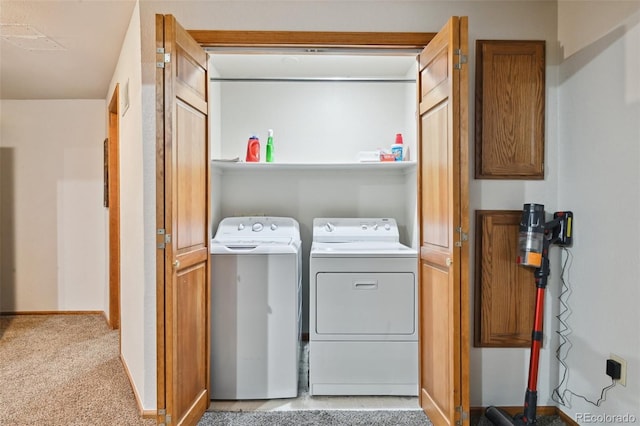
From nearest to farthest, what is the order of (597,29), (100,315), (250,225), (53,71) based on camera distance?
(597,29), (250,225), (53,71), (100,315)

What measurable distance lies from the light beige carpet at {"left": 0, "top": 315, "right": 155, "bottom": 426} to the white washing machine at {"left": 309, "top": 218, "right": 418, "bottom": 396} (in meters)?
1.04

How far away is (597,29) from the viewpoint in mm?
1967

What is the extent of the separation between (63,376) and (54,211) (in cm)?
217

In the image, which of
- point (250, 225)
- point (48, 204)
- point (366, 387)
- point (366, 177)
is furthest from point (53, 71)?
point (366, 387)

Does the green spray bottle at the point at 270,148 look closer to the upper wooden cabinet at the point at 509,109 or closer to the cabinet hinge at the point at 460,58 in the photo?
the upper wooden cabinet at the point at 509,109

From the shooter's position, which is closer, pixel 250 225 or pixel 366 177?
pixel 250 225

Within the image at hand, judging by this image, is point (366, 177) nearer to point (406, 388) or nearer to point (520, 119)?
point (520, 119)

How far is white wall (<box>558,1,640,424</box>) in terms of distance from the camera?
69.6 inches

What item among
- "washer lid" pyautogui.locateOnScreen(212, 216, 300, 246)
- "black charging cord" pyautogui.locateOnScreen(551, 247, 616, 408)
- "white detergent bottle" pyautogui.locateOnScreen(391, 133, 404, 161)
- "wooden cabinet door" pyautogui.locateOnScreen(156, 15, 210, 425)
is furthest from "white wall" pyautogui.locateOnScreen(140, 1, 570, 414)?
"washer lid" pyautogui.locateOnScreen(212, 216, 300, 246)

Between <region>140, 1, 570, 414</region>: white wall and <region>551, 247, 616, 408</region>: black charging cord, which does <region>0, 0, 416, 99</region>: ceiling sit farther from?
<region>551, 247, 616, 408</region>: black charging cord

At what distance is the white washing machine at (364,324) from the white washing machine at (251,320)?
0.17m

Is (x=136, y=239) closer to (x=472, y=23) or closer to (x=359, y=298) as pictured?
(x=359, y=298)

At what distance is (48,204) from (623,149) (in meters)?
4.92

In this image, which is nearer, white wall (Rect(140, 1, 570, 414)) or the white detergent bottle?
white wall (Rect(140, 1, 570, 414))
